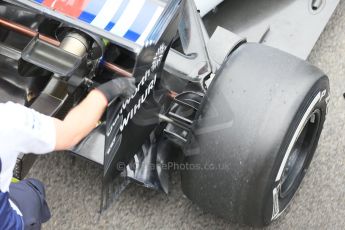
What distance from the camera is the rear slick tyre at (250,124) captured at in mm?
1412

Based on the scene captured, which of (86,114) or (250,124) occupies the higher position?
(250,124)

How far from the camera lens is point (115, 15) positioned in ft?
4.98

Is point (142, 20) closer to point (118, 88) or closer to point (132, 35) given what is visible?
point (132, 35)

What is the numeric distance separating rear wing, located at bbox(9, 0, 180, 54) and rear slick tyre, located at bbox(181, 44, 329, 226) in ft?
0.80

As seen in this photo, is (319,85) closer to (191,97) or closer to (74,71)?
(191,97)

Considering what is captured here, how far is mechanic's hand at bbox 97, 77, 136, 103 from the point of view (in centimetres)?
132

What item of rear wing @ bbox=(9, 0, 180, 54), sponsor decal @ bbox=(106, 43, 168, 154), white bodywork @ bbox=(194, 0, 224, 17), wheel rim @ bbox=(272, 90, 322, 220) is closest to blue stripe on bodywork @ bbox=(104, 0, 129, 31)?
rear wing @ bbox=(9, 0, 180, 54)

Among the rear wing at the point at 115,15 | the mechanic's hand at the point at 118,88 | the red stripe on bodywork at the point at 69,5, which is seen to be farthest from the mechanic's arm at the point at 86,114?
the red stripe on bodywork at the point at 69,5

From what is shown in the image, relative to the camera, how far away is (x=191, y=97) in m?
1.65

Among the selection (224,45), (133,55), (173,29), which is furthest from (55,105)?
(224,45)

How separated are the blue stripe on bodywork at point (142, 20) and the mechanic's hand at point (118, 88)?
0.17 meters

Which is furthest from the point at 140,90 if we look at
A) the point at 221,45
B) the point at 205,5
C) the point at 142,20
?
the point at 205,5

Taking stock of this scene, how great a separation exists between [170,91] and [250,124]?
34 cm

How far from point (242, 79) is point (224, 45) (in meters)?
0.40
